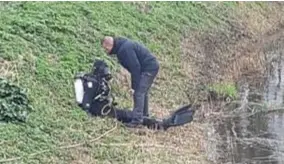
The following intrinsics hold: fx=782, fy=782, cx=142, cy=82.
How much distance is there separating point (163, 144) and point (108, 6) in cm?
582

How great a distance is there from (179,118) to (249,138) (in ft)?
3.96

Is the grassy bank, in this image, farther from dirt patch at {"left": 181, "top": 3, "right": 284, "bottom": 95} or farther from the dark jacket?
the dark jacket

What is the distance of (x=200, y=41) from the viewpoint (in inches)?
653

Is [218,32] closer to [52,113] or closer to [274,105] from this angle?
[274,105]

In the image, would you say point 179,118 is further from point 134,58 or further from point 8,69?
point 8,69

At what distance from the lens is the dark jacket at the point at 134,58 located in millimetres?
10586

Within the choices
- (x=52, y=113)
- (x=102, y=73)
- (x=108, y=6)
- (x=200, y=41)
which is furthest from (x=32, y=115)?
(x=200, y=41)

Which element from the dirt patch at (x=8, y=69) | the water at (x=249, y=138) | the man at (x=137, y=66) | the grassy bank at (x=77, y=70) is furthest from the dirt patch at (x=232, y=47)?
the dirt patch at (x=8, y=69)

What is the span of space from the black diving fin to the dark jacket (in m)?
0.70

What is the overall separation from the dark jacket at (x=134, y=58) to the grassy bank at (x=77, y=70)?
78 cm

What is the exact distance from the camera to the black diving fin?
1096 centimetres

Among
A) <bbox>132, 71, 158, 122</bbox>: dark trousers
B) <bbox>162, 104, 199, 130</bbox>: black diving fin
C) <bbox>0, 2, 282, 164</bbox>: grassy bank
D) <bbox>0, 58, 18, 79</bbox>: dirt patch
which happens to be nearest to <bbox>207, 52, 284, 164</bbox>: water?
<bbox>0, 2, 282, 164</bbox>: grassy bank

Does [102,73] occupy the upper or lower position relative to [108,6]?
lower

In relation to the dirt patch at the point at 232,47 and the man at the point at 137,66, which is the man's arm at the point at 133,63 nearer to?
the man at the point at 137,66
